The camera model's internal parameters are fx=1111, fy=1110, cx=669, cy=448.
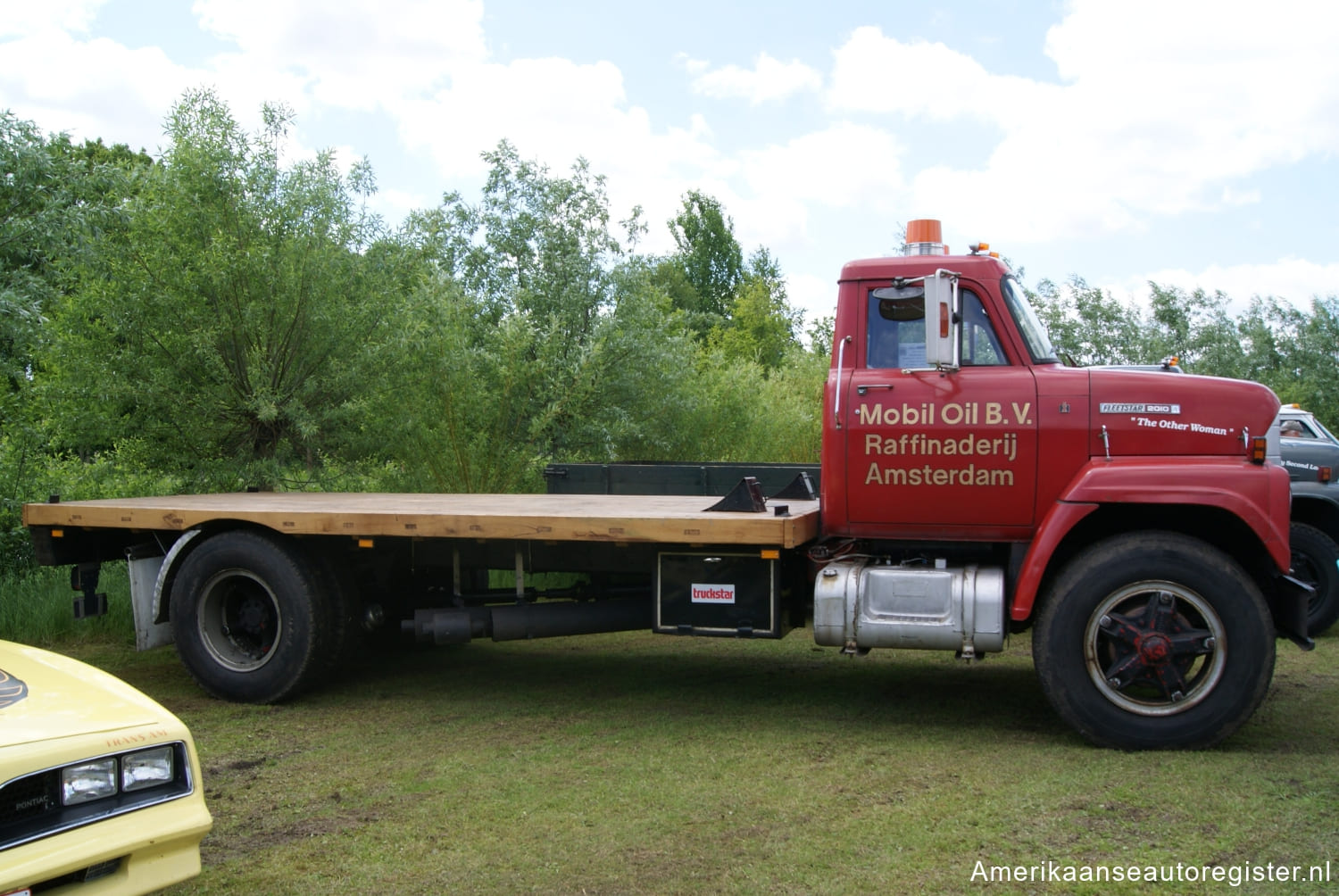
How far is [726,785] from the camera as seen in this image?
515 centimetres

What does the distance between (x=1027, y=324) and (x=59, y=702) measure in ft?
16.1

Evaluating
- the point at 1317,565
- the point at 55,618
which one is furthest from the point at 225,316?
the point at 1317,565

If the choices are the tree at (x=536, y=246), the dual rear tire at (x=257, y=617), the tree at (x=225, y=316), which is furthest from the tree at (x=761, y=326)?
the dual rear tire at (x=257, y=617)

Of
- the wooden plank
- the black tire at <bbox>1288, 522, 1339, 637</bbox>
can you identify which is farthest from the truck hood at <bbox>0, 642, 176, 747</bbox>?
the black tire at <bbox>1288, 522, 1339, 637</bbox>

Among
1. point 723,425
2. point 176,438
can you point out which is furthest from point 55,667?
point 723,425

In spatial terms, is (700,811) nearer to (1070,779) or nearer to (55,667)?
(1070,779)

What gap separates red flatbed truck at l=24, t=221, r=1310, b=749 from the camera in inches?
218

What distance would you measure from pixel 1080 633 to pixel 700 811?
2202mm

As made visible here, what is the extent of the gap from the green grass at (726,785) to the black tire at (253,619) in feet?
0.69

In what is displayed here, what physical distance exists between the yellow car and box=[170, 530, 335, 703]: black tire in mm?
3040

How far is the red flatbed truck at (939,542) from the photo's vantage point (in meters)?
5.55

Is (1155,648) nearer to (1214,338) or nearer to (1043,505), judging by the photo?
(1043,505)

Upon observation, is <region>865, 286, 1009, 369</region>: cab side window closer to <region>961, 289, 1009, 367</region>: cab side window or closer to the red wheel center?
<region>961, 289, 1009, 367</region>: cab side window

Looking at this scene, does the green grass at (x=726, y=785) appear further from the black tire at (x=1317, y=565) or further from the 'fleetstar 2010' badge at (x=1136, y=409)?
the 'fleetstar 2010' badge at (x=1136, y=409)
